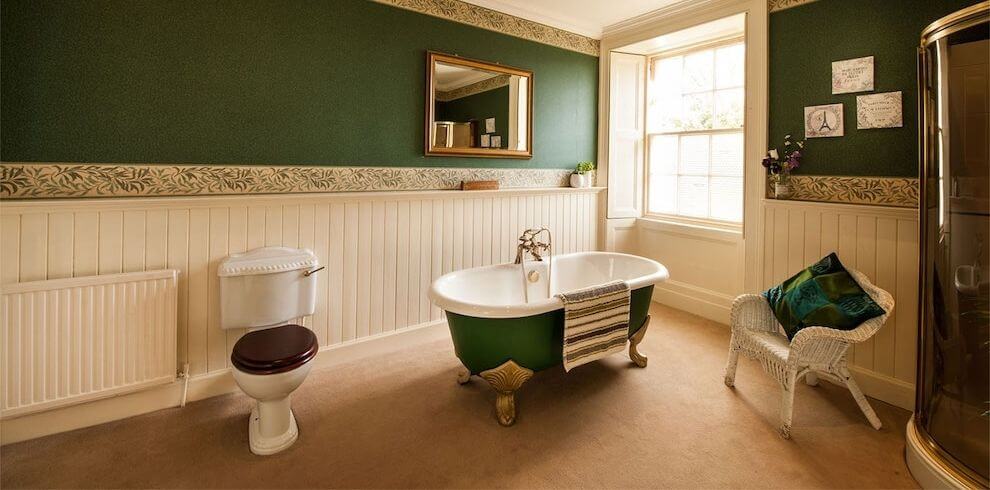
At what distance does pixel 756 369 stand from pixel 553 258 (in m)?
1.36

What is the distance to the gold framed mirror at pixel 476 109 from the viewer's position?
10.5 ft

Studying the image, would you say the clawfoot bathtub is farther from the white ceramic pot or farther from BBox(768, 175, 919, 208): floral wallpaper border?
the white ceramic pot

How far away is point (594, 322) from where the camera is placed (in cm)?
236

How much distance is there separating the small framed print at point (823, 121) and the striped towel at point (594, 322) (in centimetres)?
153

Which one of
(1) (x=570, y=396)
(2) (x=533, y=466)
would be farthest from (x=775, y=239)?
(2) (x=533, y=466)

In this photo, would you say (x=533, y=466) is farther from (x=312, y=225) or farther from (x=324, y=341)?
(x=312, y=225)

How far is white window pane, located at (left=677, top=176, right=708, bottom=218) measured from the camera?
3938mm

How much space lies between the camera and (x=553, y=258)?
121 inches

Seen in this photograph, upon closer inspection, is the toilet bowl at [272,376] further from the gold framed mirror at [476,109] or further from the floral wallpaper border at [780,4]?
the floral wallpaper border at [780,4]

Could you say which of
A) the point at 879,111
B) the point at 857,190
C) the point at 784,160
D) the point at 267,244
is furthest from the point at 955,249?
the point at 267,244

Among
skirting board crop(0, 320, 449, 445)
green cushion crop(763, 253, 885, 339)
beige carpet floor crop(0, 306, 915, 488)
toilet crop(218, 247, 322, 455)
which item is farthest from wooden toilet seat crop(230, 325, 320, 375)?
green cushion crop(763, 253, 885, 339)

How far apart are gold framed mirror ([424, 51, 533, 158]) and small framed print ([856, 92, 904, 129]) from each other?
2.06 m

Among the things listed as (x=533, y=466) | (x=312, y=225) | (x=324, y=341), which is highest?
(x=312, y=225)

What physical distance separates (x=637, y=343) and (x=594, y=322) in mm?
611
